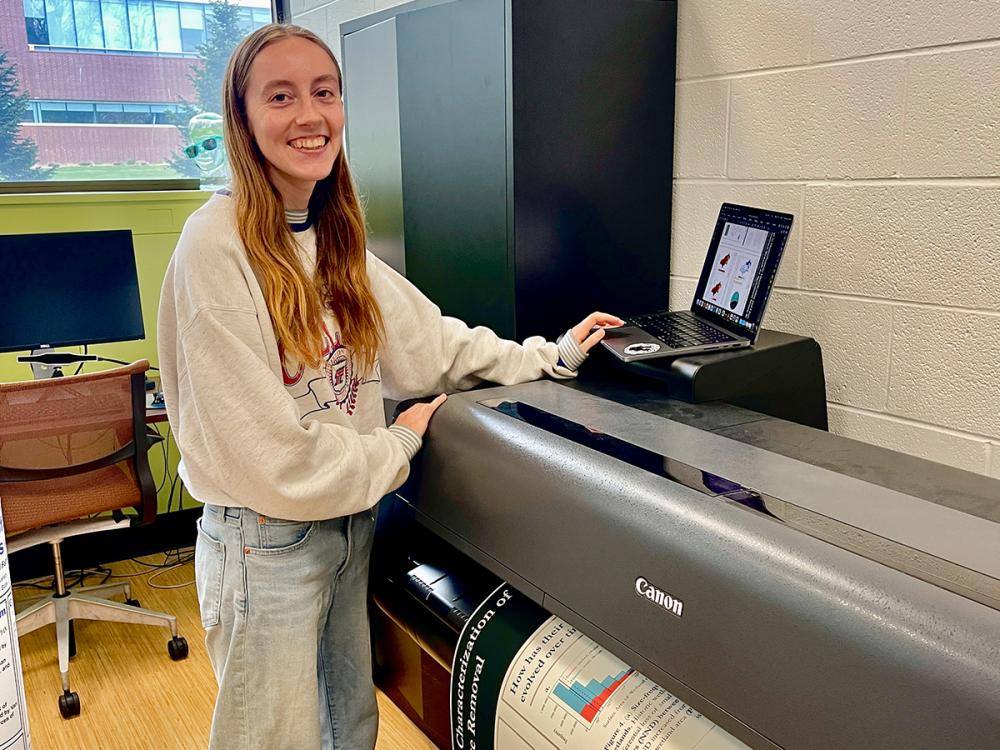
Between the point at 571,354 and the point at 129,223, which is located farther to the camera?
the point at 129,223

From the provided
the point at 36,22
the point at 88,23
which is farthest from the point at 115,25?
the point at 36,22

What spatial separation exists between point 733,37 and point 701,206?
0.28m

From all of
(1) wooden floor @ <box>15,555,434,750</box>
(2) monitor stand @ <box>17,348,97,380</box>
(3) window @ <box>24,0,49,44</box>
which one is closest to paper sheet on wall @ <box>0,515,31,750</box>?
(1) wooden floor @ <box>15,555,434,750</box>

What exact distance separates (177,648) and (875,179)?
84.4 inches

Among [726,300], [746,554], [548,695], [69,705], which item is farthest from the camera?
[69,705]

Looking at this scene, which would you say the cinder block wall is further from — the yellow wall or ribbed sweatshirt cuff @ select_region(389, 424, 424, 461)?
the yellow wall

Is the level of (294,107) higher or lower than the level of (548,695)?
higher

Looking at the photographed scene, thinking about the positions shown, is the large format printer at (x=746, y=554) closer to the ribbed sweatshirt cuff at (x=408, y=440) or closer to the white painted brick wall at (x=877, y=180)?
the ribbed sweatshirt cuff at (x=408, y=440)

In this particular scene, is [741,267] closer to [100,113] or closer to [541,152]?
[541,152]

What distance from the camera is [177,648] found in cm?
256

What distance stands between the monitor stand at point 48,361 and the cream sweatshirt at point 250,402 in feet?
5.81

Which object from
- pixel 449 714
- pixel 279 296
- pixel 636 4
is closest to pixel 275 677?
pixel 449 714

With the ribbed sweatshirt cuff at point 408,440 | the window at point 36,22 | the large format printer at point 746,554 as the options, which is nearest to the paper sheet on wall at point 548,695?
the large format printer at point 746,554

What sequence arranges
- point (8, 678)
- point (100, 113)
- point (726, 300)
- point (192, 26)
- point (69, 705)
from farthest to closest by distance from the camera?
point (192, 26) → point (100, 113) → point (69, 705) → point (726, 300) → point (8, 678)
